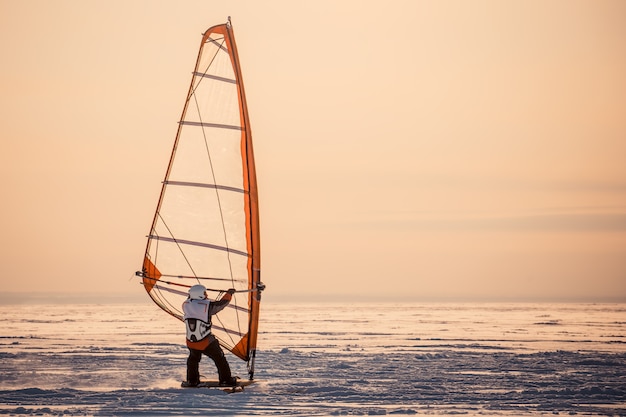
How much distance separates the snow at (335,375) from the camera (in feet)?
35.2

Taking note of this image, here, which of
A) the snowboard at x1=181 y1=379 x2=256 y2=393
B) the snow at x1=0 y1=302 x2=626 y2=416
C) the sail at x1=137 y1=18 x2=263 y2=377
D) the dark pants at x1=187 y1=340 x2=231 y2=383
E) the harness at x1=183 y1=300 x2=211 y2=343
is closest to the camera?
the snow at x1=0 y1=302 x2=626 y2=416

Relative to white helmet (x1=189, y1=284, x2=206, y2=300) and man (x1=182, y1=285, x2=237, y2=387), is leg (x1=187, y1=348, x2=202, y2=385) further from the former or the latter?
white helmet (x1=189, y1=284, x2=206, y2=300)

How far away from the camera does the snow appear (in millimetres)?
10734

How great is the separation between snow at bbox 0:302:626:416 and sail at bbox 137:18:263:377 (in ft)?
5.17

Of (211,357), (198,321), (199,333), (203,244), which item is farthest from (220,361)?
(203,244)

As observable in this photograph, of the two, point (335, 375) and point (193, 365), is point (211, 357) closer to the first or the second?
point (193, 365)

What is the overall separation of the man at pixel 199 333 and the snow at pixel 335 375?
32cm

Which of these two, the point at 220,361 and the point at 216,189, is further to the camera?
the point at 216,189

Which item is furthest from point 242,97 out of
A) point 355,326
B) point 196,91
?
point 355,326

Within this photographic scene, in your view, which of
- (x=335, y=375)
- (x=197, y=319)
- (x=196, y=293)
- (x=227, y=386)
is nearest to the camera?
(x=197, y=319)

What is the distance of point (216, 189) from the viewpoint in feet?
44.4

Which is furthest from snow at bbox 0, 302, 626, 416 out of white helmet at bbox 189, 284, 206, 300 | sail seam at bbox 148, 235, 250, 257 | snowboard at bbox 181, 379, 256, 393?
sail seam at bbox 148, 235, 250, 257

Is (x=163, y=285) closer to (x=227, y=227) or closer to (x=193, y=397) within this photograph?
(x=227, y=227)

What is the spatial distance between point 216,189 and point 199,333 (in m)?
2.36
